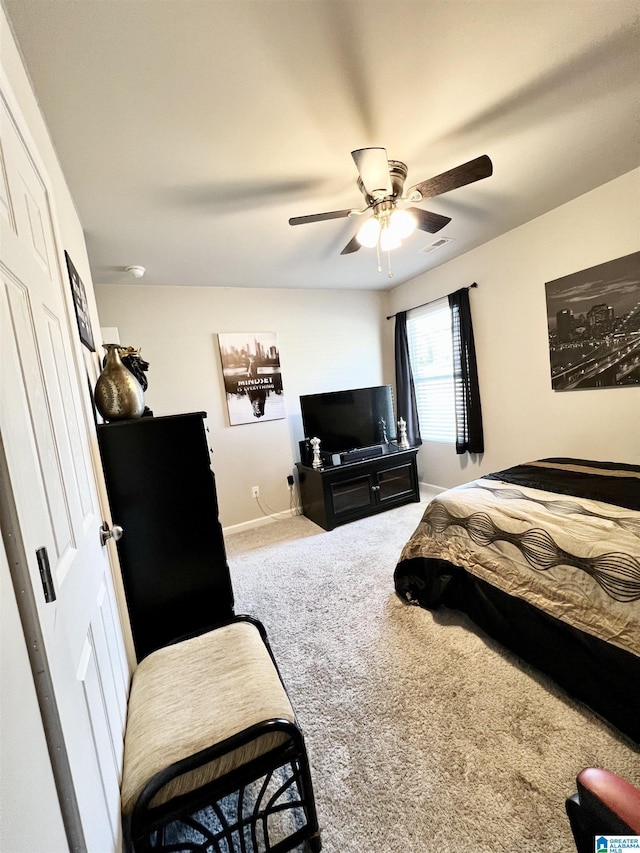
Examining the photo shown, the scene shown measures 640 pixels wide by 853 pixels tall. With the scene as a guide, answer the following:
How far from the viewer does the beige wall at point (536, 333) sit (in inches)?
94.5

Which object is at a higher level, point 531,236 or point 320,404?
point 531,236

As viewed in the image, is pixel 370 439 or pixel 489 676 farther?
pixel 370 439

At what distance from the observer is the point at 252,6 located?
41.3 inches

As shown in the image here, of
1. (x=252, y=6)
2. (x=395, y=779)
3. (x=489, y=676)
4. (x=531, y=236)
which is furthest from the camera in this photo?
(x=531, y=236)

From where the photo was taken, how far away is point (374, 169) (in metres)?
1.49

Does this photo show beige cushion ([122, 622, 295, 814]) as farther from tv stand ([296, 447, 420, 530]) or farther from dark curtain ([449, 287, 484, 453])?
dark curtain ([449, 287, 484, 453])

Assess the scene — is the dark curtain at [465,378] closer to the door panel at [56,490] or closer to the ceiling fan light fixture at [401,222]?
the ceiling fan light fixture at [401,222]

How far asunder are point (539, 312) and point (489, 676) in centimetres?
265

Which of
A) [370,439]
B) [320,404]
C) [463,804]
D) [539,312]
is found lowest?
[463,804]

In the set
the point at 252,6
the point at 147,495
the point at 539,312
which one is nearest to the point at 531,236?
the point at 539,312

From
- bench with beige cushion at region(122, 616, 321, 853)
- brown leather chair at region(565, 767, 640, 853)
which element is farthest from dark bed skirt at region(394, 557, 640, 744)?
bench with beige cushion at region(122, 616, 321, 853)

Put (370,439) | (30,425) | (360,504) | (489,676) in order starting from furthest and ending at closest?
(370,439)
(360,504)
(489,676)
(30,425)

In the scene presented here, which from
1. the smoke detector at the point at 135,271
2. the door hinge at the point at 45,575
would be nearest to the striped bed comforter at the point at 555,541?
the door hinge at the point at 45,575

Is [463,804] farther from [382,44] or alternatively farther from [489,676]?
[382,44]
